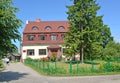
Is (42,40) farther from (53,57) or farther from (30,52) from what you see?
(53,57)

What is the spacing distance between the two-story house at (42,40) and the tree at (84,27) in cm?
2246

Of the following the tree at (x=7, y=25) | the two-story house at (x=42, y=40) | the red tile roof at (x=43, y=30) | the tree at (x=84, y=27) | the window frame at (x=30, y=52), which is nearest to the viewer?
the tree at (x=7, y=25)

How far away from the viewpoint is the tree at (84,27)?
4284cm

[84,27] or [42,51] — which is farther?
[42,51]

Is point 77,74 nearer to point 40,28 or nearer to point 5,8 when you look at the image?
point 5,8

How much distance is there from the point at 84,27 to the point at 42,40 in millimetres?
26093

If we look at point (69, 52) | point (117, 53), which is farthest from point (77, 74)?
point (117, 53)

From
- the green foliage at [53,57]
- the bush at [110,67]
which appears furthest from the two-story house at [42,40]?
the bush at [110,67]

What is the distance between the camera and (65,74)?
26.0 m

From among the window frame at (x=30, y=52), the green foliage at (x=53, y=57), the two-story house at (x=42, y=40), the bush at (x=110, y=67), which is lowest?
the bush at (x=110, y=67)

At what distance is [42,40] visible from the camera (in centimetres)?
6881

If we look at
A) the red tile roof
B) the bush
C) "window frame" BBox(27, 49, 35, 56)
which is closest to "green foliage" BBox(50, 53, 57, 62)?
the red tile roof

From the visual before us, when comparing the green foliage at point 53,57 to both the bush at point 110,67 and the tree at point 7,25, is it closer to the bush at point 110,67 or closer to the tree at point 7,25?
the bush at point 110,67

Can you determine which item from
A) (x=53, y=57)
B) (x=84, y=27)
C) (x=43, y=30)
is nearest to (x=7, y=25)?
(x=84, y=27)
